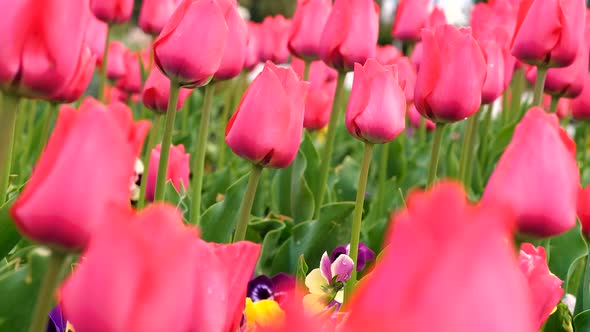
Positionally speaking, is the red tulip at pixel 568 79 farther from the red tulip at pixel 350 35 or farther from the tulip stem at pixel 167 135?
the tulip stem at pixel 167 135

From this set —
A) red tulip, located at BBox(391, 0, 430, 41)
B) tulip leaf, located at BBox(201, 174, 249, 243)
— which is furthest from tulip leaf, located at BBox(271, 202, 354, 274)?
red tulip, located at BBox(391, 0, 430, 41)

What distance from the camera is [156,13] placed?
2.12 metres

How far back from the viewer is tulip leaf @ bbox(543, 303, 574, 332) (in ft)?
4.37

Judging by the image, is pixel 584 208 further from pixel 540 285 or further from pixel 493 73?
pixel 540 285

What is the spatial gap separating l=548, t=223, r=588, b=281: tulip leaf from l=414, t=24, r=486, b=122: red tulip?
0.51 metres

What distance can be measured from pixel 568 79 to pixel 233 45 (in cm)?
93

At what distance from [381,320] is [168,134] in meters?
1.00

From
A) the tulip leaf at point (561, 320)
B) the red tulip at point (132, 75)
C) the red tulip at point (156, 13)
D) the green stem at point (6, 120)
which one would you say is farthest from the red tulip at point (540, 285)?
the red tulip at point (132, 75)

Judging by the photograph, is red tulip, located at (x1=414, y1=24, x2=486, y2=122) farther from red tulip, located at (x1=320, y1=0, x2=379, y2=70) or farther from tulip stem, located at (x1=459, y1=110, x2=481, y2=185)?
tulip stem, located at (x1=459, y1=110, x2=481, y2=185)

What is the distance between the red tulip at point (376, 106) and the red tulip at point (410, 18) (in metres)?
1.32

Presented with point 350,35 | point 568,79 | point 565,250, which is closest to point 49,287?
point 350,35

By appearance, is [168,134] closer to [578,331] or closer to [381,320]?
[578,331]

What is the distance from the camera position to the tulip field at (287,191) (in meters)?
0.41

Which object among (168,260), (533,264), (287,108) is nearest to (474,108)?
(287,108)
